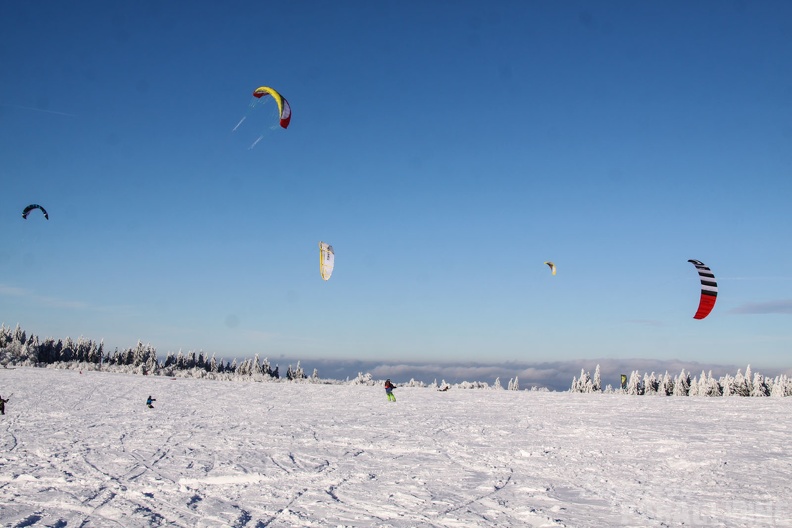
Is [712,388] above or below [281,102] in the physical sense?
below

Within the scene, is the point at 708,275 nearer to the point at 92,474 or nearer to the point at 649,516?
the point at 649,516

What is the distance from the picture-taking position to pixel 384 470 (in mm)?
10117

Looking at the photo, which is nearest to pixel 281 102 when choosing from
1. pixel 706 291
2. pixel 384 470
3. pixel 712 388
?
pixel 384 470

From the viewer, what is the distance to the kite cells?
64.6 ft

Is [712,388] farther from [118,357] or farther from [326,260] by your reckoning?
[118,357]

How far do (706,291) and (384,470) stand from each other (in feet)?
50.0

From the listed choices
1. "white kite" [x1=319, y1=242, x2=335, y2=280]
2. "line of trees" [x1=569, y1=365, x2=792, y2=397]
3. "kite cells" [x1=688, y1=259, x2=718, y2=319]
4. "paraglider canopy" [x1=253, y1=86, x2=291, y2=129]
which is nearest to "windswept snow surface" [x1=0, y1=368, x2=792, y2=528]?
"kite cells" [x1=688, y1=259, x2=718, y2=319]

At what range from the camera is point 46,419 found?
1614 cm

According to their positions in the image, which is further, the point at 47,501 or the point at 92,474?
the point at 92,474

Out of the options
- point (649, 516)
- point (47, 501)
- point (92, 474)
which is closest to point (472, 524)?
point (649, 516)

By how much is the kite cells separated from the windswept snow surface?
371cm

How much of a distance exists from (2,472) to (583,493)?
30.8 ft

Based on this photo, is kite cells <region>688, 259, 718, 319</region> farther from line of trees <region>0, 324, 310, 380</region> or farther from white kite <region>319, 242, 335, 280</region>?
line of trees <region>0, 324, 310, 380</region>

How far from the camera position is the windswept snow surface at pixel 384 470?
7309 millimetres
